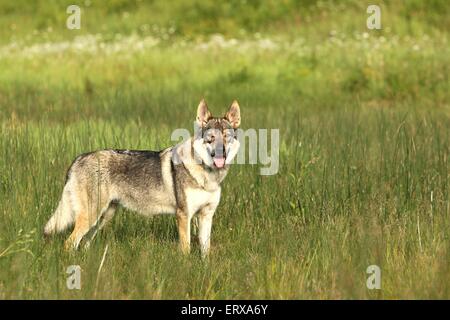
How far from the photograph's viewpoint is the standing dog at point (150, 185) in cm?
762

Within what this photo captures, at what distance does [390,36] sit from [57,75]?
355 inches

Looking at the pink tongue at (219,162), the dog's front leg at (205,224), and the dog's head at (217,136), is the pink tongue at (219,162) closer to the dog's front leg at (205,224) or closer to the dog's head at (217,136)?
the dog's head at (217,136)

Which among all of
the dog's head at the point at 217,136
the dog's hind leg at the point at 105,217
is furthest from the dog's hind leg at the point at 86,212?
the dog's head at the point at 217,136

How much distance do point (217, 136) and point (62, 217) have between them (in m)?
1.57

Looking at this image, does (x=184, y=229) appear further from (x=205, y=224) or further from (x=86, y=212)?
(x=86, y=212)

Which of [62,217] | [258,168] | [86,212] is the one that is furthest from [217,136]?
[258,168]

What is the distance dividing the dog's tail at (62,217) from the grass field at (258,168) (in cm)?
24

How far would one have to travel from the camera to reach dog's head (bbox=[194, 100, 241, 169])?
7.40 m

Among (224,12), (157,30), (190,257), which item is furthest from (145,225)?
(224,12)

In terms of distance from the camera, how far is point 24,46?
80.8ft

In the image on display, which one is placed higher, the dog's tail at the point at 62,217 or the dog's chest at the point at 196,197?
the dog's chest at the point at 196,197

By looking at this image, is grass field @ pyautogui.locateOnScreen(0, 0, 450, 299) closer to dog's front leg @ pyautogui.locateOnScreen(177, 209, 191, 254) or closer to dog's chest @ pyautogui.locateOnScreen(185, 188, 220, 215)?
dog's front leg @ pyautogui.locateOnScreen(177, 209, 191, 254)

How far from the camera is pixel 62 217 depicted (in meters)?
7.82
